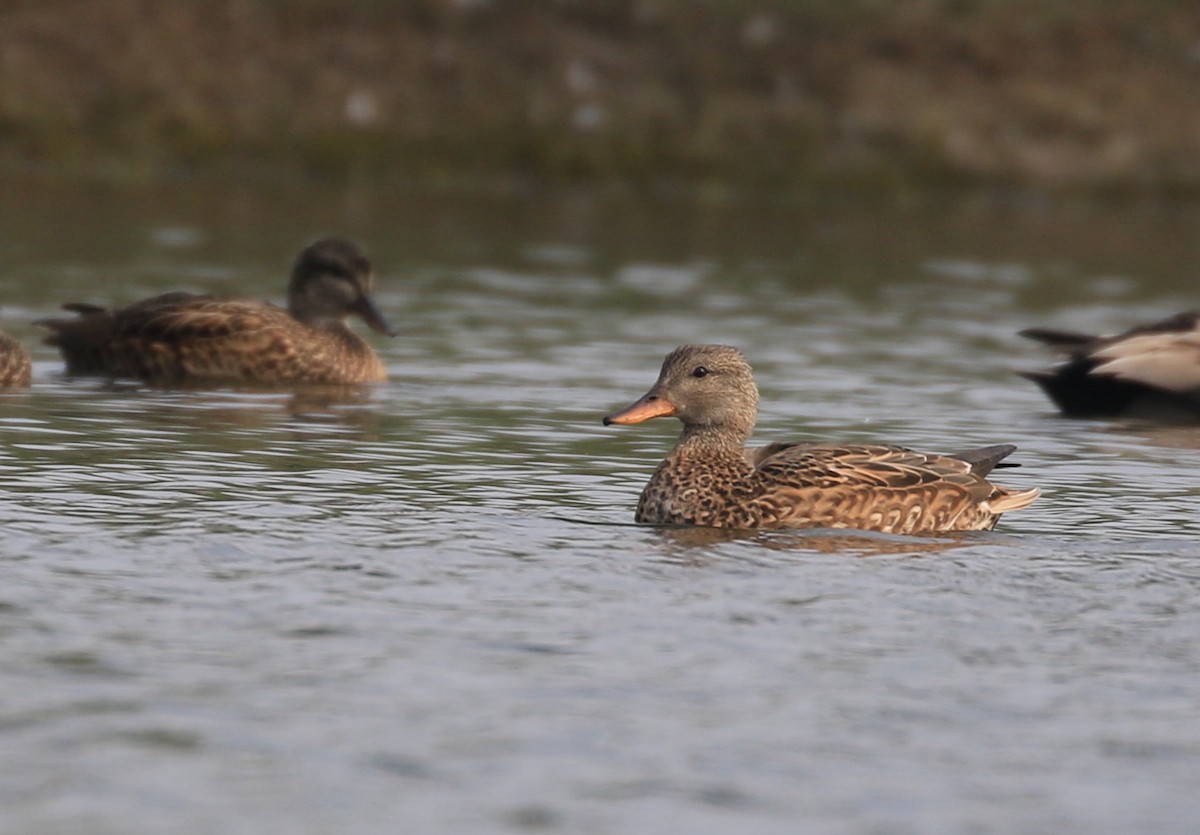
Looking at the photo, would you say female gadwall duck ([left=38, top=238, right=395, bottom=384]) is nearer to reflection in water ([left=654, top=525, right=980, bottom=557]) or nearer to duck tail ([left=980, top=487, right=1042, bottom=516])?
reflection in water ([left=654, top=525, right=980, bottom=557])

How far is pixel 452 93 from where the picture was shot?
31.0m

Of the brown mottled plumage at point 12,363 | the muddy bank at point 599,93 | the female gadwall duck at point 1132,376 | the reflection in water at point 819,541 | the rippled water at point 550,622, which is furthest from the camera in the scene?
the muddy bank at point 599,93

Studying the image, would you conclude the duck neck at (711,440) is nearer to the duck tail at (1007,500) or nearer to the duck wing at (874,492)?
the duck wing at (874,492)

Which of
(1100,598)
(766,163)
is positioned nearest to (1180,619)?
(1100,598)

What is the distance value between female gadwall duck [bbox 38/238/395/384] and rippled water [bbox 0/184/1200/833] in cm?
38

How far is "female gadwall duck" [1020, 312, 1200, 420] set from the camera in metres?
14.7

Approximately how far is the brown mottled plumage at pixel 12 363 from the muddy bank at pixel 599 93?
16366 millimetres

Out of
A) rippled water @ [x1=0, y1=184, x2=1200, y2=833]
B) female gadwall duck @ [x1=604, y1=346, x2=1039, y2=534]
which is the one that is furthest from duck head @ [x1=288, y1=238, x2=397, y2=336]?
female gadwall duck @ [x1=604, y1=346, x2=1039, y2=534]

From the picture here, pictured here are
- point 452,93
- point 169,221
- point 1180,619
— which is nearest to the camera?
point 1180,619

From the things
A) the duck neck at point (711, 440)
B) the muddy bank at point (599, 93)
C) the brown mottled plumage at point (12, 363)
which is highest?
the muddy bank at point (599, 93)

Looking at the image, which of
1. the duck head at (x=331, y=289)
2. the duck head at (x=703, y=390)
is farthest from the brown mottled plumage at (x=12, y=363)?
the duck head at (x=703, y=390)

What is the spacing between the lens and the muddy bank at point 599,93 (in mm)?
30438

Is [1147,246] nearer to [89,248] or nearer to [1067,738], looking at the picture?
[89,248]

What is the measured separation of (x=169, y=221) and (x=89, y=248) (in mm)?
3076
